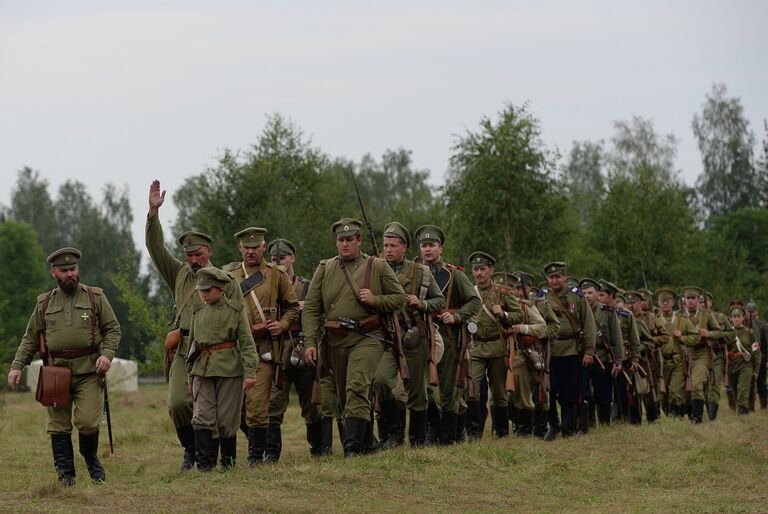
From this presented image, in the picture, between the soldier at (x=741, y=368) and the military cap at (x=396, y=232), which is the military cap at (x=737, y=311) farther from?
the military cap at (x=396, y=232)

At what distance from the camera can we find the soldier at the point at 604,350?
59.4 ft

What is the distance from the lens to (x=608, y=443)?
49.3ft

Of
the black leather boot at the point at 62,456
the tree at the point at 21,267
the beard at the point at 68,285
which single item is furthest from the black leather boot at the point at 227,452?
the tree at the point at 21,267

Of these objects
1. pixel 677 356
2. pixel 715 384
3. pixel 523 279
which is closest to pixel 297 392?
pixel 523 279

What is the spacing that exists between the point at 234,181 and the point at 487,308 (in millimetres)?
20465

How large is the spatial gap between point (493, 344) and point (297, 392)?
124 inches

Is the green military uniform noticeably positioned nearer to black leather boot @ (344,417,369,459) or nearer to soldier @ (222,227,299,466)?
soldier @ (222,227,299,466)

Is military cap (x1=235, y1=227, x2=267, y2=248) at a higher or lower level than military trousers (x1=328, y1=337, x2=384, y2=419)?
higher

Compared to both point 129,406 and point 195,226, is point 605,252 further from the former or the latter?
point 129,406

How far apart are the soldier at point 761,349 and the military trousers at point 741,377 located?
1193 mm

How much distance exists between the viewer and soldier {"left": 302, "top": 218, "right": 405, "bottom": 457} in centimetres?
1195

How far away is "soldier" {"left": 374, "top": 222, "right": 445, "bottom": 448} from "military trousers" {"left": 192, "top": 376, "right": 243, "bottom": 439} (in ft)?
5.73

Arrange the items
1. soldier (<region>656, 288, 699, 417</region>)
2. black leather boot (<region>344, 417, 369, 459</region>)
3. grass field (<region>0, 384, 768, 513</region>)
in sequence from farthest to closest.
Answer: soldier (<region>656, 288, 699, 417</region>) → black leather boot (<region>344, 417, 369, 459</region>) → grass field (<region>0, 384, 768, 513</region>)

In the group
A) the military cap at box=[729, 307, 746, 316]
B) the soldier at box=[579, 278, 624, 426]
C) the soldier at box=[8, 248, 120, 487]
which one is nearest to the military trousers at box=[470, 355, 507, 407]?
the soldier at box=[579, 278, 624, 426]
